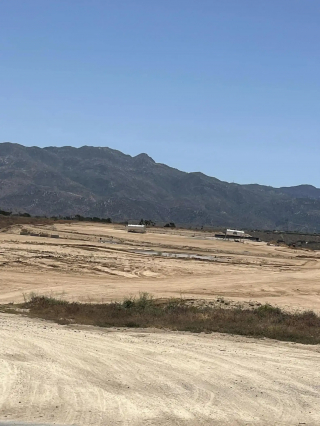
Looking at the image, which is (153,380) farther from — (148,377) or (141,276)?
(141,276)

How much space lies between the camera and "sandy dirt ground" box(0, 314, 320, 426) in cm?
961

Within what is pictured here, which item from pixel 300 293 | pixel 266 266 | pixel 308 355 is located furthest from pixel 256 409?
pixel 266 266

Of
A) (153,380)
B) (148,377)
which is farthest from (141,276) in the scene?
(153,380)

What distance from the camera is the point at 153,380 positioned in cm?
1169

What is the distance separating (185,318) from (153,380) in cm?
923

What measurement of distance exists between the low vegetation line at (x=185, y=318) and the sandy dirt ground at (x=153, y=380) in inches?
67.0

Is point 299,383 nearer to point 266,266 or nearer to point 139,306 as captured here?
point 139,306

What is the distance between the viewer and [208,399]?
1058 centimetres

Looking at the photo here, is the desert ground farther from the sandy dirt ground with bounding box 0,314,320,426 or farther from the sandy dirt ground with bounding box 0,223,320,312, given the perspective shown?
the sandy dirt ground with bounding box 0,223,320,312

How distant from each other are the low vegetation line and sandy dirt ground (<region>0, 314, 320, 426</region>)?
170 cm

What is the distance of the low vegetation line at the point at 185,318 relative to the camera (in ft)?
60.6

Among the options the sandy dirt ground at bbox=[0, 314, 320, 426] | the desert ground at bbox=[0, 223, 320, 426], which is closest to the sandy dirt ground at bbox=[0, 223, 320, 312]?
the desert ground at bbox=[0, 223, 320, 426]

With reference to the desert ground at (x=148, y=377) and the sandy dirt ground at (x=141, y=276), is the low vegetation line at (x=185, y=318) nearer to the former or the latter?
the desert ground at (x=148, y=377)

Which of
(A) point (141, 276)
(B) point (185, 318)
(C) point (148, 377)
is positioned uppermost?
(C) point (148, 377)
